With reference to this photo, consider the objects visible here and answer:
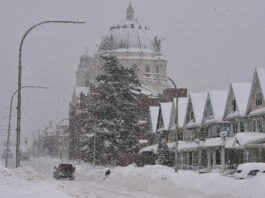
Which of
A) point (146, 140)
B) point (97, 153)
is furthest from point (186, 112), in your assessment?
point (146, 140)

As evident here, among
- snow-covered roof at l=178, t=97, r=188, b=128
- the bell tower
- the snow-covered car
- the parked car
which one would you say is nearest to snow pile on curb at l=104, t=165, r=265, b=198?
the snow-covered car

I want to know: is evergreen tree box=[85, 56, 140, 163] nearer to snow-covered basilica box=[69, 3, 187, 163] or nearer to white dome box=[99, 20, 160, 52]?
snow-covered basilica box=[69, 3, 187, 163]

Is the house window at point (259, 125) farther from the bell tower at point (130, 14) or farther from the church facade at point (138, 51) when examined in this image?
the bell tower at point (130, 14)

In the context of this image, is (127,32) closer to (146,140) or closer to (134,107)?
(146,140)

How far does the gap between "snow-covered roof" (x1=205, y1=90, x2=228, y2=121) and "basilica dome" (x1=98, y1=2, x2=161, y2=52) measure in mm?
78988

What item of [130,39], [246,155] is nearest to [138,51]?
[130,39]

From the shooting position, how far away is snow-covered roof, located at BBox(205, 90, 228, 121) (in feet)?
198

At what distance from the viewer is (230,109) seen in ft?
187

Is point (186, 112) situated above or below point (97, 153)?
above

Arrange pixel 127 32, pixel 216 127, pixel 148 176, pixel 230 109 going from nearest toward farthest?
pixel 148 176 → pixel 230 109 → pixel 216 127 → pixel 127 32

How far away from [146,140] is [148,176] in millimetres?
56830

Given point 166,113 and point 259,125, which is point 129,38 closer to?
point 166,113

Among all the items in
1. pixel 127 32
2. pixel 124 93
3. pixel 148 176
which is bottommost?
pixel 148 176

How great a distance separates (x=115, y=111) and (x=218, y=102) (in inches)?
523
